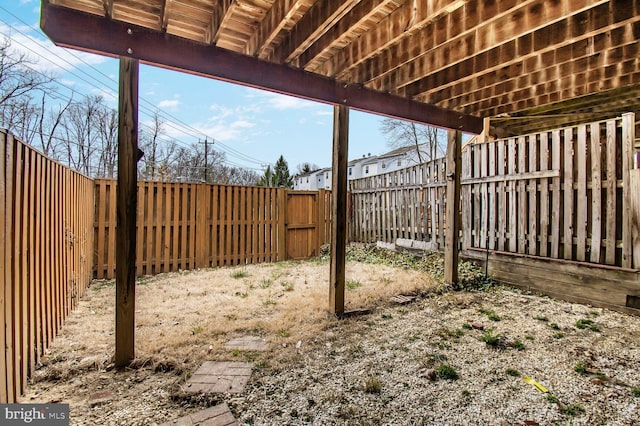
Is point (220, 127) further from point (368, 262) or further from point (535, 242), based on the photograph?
point (535, 242)

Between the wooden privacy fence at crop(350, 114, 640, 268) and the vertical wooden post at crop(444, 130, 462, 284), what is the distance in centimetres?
74

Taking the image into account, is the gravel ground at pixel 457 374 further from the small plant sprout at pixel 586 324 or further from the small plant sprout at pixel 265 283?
the small plant sprout at pixel 265 283

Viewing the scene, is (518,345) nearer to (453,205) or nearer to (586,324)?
(586,324)

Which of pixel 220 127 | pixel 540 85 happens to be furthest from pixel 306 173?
pixel 540 85

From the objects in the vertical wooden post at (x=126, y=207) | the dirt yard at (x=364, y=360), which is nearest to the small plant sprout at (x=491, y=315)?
the dirt yard at (x=364, y=360)

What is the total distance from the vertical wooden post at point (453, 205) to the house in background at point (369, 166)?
744 inches

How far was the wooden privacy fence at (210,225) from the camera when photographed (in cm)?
Result: 491

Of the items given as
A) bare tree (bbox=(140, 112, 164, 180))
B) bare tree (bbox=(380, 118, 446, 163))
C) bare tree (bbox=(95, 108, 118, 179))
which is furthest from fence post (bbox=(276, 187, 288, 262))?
bare tree (bbox=(140, 112, 164, 180))

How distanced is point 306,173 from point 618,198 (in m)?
37.5

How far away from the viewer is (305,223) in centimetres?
732

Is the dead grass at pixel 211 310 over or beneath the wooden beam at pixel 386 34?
beneath

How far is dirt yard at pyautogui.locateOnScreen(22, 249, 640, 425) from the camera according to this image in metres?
1.76

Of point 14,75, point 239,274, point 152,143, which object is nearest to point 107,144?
point 152,143

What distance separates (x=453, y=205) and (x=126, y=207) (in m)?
4.02
